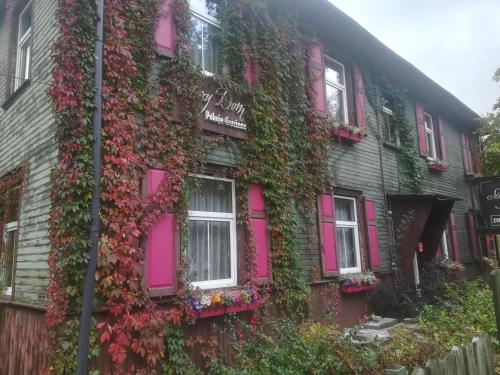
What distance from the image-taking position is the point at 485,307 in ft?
23.9

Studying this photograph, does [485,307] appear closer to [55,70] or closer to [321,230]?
[321,230]

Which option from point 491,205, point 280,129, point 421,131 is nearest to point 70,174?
point 280,129

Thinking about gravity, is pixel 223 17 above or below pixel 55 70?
above

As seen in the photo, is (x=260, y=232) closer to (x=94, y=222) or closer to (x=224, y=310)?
(x=224, y=310)

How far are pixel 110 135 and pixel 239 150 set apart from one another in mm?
2079

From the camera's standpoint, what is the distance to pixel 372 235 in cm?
862

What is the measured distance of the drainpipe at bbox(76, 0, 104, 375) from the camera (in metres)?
4.07

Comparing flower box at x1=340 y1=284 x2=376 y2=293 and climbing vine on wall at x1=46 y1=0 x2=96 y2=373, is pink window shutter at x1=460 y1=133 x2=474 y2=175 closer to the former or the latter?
flower box at x1=340 y1=284 x2=376 y2=293

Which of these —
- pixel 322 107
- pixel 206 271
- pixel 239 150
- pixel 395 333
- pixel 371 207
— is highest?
pixel 322 107

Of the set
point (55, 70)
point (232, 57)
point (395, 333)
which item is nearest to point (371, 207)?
point (395, 333)

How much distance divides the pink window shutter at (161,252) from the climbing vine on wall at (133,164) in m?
0.10

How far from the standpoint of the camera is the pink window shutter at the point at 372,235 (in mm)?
8488

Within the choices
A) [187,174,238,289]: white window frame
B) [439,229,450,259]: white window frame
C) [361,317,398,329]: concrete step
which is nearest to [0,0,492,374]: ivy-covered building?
[187,174,238,289]: white window frame

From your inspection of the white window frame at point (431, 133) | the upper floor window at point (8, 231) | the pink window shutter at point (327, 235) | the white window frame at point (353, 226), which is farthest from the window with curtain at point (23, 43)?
the white window frame at point (431, 133)
